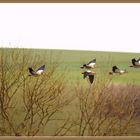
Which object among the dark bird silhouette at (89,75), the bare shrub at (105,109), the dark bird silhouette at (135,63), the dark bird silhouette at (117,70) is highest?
the dark bird silhouette at (135,63)

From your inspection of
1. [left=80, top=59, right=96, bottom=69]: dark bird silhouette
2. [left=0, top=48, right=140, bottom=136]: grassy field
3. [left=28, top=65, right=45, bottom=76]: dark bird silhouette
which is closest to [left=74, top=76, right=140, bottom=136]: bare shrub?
[left=0, top=48, right=140, bottom=136]: grassy field

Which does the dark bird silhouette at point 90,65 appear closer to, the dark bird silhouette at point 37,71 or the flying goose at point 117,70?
the flying goose at point 117,70

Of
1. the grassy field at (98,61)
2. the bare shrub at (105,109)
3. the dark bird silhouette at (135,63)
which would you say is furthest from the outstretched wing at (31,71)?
the dark bird silhouette at (135,63)

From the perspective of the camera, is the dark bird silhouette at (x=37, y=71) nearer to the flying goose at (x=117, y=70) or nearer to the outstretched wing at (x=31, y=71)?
the outstretched wing at (x=31, y=71)

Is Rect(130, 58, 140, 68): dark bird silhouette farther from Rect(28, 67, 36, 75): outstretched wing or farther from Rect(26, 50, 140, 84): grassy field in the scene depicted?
Rect(28, 67, 36, 75): outstretched wing

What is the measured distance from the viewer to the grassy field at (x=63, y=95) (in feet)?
15.3

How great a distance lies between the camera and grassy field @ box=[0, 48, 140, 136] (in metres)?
4.65

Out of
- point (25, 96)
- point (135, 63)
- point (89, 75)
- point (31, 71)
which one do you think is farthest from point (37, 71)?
point (135, 63)

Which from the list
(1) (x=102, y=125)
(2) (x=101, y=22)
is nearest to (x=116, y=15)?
(2) (x=101, y=22)

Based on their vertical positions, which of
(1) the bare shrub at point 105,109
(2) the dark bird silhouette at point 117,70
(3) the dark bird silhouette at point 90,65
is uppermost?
(3) the dark bird silhouette at point 90,65

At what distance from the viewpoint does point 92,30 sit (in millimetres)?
4707

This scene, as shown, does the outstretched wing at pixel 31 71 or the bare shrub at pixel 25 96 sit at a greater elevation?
the outstretched wing at pixel 31 71

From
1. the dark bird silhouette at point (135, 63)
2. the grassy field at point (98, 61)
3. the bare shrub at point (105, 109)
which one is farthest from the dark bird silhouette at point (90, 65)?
the dark bird silhouette at point (135, 63)

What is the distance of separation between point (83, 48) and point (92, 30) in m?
0.17
